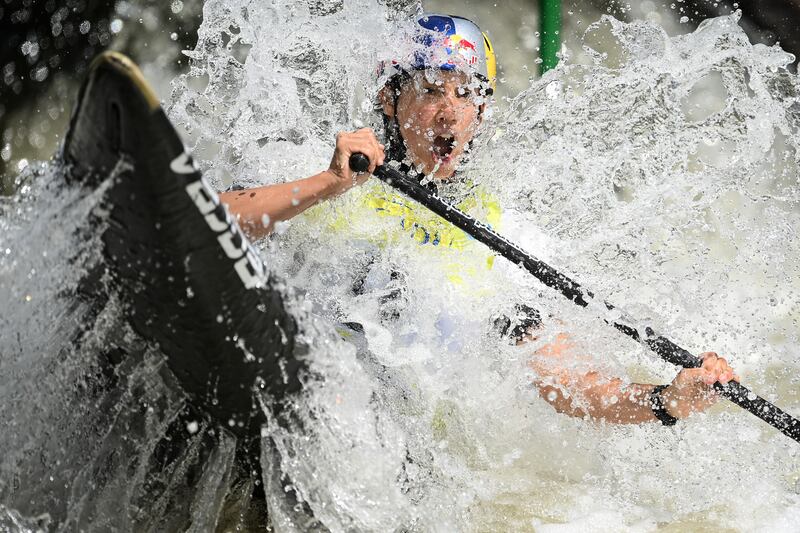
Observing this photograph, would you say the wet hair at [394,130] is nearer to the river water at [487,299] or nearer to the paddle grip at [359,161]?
the river water at [487,299]

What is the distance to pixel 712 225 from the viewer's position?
4742 mm

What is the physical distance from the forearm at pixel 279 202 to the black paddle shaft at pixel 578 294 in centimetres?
17

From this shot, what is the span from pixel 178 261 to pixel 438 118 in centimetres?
124

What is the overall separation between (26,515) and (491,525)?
1.16m

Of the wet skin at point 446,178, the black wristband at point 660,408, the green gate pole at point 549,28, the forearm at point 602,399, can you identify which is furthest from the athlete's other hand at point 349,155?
the green gate pole at point 549,28

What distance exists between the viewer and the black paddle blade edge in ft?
4.77

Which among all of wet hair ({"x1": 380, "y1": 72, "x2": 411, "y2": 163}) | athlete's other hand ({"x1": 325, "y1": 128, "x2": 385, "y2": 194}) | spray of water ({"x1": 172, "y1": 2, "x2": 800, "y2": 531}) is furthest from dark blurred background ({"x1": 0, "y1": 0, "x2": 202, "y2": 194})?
athlete's other hand ({"x1": 325, "y1": 128, "x2": 385, "y2": 194})

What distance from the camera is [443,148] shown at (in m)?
2.63

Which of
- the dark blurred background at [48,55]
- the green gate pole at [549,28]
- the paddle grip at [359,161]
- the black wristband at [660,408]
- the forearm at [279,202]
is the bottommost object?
the dark blurred background at [48,55]

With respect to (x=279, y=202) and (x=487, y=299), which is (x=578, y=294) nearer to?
(x=487, y=299)

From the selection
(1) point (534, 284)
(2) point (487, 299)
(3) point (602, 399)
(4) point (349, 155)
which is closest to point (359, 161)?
(4) point (349, 155)

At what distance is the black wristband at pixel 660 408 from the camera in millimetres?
2219

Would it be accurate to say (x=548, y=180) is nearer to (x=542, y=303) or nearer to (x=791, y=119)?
(x=542, y=303)

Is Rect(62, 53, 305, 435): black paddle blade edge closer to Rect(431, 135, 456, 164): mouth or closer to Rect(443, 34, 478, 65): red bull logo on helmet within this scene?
Rect(431, 135, 456, 164): mouth
